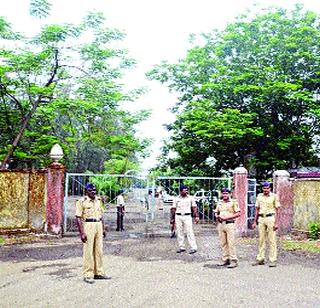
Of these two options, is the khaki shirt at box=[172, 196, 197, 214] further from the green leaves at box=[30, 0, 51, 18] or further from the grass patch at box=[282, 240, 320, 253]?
the green leaves at box=[30, 0, 51, 18]

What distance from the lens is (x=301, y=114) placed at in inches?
882

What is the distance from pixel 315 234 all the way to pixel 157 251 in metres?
5.39

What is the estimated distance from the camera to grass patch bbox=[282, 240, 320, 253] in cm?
1249

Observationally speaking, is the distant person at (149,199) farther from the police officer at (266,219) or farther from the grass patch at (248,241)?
the police officer at (266,219)

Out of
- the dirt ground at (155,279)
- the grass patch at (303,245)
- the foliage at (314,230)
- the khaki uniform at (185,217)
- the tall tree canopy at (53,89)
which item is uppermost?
the tall tree canopy at (53,89)

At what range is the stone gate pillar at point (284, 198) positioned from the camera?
611 inches

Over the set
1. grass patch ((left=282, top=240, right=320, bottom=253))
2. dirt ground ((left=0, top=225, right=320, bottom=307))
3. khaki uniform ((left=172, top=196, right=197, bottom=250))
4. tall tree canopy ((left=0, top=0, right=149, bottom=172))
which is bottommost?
dirt ground ((left=0, top=225, right=320, bottom=307))

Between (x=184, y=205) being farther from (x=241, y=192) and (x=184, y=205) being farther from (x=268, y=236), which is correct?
(x=241, y=192)

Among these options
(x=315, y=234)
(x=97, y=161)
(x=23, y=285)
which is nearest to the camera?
(x=23, y=285)

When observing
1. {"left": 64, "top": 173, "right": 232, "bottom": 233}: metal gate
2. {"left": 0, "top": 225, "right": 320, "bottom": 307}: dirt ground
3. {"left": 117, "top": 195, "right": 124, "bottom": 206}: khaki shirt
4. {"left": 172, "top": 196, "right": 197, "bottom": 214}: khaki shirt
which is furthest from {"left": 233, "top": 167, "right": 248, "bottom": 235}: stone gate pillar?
{"left": 172, "top": 196, "right": 197, "bottom": 214}: khaki shirt

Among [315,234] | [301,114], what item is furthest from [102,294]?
[301,114]

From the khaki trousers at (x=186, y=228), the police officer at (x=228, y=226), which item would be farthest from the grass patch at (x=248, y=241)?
the police officer at (x=228, y=226)

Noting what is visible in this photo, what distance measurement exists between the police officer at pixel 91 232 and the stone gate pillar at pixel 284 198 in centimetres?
865

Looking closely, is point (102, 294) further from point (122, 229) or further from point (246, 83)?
point (246, 83)
